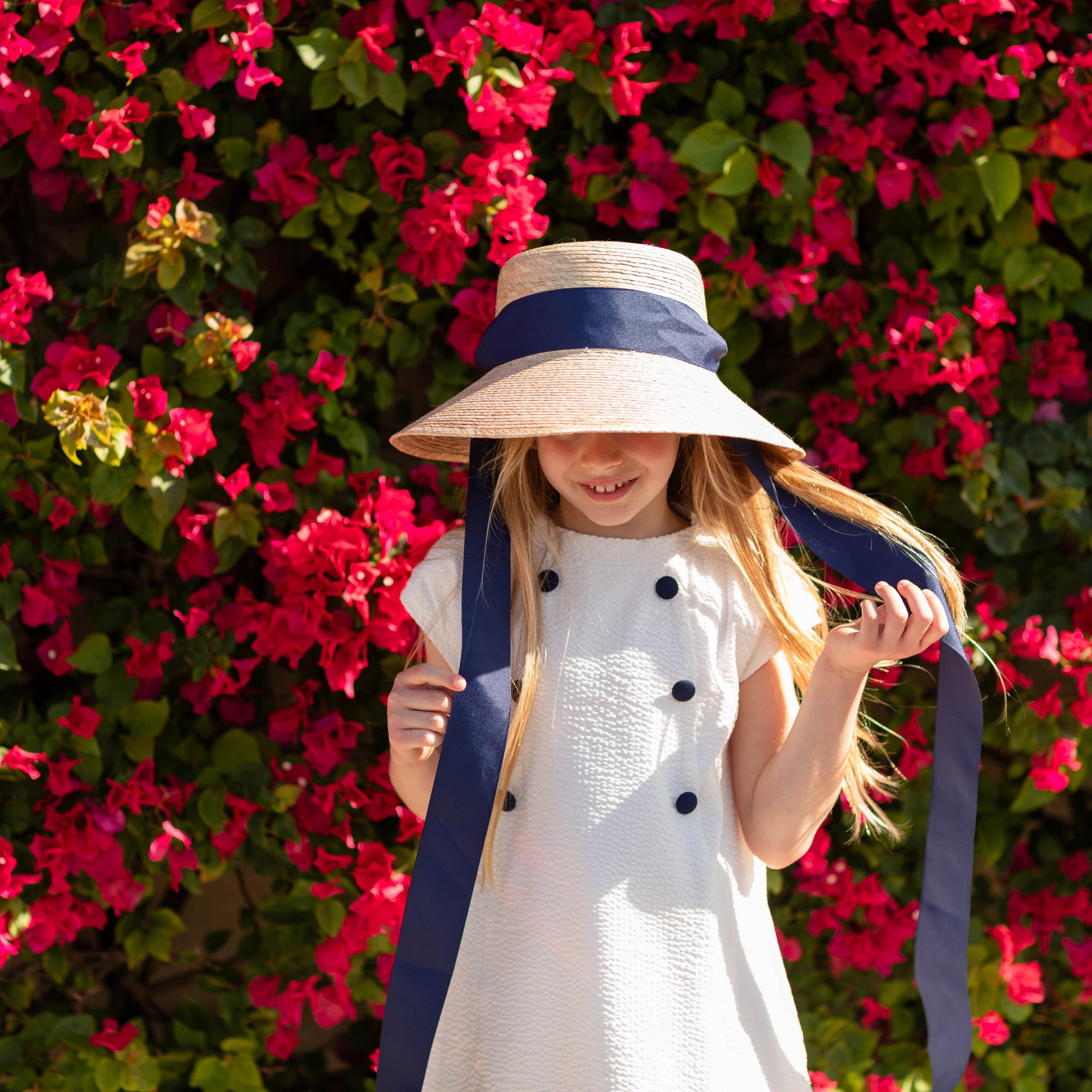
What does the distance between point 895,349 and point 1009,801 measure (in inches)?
39.1

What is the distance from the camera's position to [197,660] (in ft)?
6.43

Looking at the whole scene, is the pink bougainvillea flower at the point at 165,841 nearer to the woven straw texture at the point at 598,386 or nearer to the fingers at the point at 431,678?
the fingers at the point at 431,678

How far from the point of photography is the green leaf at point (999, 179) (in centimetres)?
207

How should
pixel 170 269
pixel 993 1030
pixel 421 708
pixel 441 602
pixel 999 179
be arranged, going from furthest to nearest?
pixel 993 1030 < pixel 999 179 < pixel 170 269 < pixel 441 602 < pixel 421 708

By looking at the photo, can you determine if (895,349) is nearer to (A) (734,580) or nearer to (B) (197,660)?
(A) (734,580)

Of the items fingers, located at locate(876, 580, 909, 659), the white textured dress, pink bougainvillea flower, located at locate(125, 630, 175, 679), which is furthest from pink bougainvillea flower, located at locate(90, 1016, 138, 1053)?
fingers, located at locate(876, 580, 909, 659)

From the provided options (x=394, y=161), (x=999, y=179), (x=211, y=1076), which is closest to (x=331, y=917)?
(x=211, y=1076)

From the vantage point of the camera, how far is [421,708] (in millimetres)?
1409

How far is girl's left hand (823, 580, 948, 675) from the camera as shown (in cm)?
131

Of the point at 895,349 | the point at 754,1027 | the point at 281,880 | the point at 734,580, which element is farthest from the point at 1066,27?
the point at 281,880

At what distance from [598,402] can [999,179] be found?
1.20 m

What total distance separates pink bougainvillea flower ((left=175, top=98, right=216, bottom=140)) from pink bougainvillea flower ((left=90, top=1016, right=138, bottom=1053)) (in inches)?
60.3

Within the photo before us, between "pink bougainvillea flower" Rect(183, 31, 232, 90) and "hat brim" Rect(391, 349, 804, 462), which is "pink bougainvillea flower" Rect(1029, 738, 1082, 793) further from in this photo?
"pink bougainvillea flower" Rect(183, 31, 232, 90)

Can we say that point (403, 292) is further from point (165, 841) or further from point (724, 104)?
point (165, 841)
